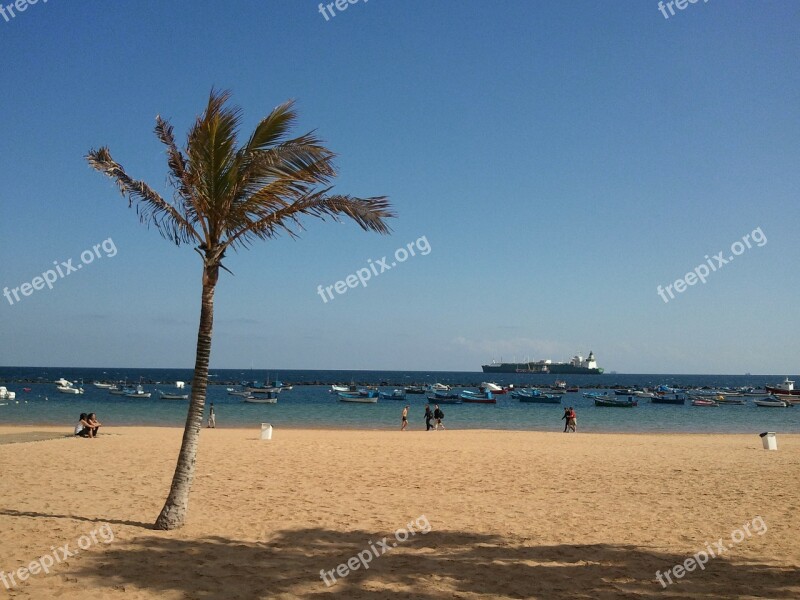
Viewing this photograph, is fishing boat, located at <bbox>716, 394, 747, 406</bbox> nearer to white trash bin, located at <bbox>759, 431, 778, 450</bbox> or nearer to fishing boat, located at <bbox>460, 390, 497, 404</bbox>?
fishing boat, located at <bbox>460, 390, 497, 404</bbox>

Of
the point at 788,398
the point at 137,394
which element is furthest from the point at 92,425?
the point at 788,398

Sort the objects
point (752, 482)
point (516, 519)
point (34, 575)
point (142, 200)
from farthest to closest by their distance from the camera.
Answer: point (752, 482)
point (516, 519)
point (142, 200)
point (34, 575)

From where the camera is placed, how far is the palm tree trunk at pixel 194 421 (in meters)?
9.41

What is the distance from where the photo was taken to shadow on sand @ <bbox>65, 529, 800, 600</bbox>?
23.9ft

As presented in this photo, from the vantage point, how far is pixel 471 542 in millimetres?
9414

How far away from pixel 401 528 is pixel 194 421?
3906 mm

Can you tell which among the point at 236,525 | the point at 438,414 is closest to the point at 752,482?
the point at 236,525

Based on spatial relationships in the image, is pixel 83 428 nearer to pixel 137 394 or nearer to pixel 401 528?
pixel 401 528

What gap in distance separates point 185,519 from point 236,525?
835 mm

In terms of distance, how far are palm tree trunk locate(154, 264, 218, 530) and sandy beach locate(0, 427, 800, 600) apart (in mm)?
323

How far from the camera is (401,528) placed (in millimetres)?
10227

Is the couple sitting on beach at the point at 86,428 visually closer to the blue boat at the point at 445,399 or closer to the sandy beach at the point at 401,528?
the sandy beach at the point at 401,528

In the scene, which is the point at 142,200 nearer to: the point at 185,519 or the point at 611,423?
the point at 185,519

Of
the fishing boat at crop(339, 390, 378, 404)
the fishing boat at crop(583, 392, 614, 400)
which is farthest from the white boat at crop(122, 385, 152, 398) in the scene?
the fishing boat at crop(583, 392, 614, 400)
